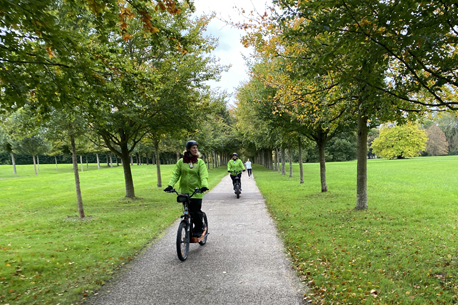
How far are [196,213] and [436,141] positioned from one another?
85621 millimetres

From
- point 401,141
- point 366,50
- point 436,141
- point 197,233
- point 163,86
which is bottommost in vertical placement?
point 197,233

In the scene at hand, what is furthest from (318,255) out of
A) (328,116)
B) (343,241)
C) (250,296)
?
(328,116)

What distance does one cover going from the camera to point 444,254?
15.7 feet

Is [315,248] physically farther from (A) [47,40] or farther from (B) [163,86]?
(B) [163,86]

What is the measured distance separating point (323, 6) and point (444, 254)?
4.60 m

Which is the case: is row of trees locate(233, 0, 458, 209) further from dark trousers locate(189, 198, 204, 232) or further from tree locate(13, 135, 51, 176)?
tree locate(13, 135, 51, 176)

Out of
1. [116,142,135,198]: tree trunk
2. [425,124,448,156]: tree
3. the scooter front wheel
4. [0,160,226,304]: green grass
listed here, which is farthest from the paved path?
[425,124,448,156]: tree

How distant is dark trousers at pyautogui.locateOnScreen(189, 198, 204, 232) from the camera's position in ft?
18.1

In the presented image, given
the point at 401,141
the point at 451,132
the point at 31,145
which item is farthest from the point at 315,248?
the point at 451,132

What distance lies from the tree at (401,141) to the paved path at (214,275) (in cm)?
6296

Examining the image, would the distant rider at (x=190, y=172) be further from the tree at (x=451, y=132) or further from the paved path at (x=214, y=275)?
the tree at (x=451, y=132)

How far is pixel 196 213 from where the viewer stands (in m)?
5.57

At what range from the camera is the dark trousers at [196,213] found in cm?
550

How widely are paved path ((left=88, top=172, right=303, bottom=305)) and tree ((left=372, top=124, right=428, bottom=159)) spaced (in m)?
63.0
